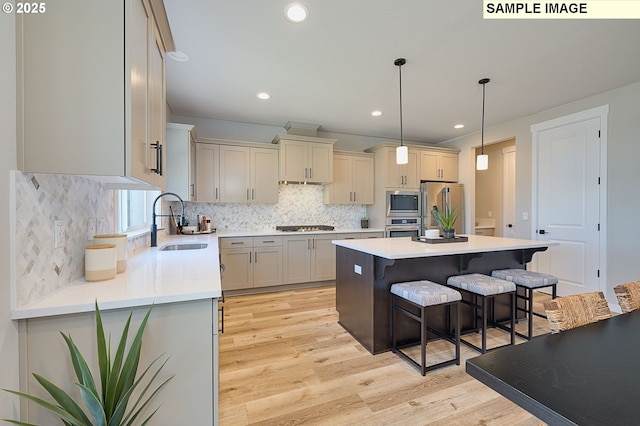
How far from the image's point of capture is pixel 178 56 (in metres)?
2.48

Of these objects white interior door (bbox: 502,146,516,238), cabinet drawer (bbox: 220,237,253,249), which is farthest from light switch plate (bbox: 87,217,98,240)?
white interior door (bbox: 502,146,516,238)

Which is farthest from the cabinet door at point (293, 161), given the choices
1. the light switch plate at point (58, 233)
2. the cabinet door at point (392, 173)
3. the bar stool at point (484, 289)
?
the light switch plate at point (58, 233)

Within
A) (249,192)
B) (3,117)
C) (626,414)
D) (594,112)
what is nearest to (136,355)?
(3,117)

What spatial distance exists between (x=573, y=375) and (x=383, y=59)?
2.58 m

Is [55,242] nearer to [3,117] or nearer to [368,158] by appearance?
[3,117]

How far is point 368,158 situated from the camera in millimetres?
4887

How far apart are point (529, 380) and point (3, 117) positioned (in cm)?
180

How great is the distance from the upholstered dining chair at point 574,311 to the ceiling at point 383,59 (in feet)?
6.34

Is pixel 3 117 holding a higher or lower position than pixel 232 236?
higher

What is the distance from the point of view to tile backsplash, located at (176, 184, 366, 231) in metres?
4.23

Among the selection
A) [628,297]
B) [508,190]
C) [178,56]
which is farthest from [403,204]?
[178,56]

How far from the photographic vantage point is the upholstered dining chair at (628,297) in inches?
52.4

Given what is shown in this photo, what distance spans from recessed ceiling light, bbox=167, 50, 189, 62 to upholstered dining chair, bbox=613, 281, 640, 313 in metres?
3.44

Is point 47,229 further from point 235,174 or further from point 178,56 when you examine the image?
point 235,174
